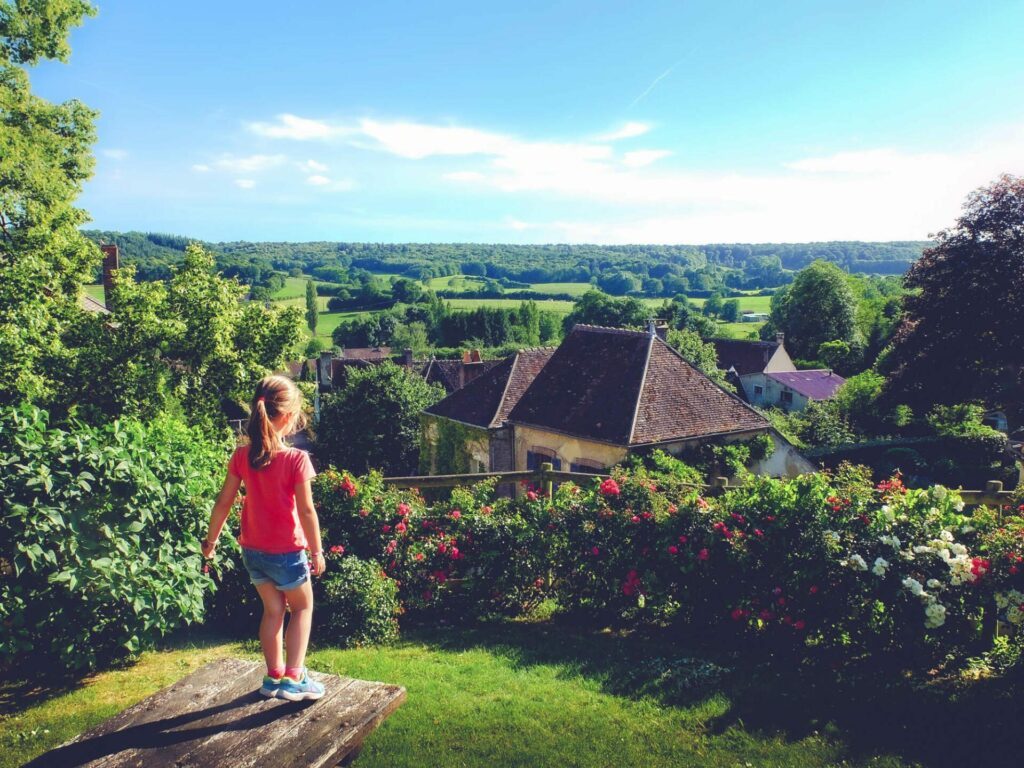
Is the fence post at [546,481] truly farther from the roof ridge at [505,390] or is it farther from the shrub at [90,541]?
the roof ridge at [505,390]

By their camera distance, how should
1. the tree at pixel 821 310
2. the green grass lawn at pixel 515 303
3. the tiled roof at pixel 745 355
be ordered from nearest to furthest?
the tiled roof at pixel 745 355 < the tree at pixel 821 310 < the green grass lawn at pixel 515 303

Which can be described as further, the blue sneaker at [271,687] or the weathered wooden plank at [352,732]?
the blue sneaker at [271,687]

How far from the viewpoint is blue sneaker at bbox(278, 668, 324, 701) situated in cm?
400

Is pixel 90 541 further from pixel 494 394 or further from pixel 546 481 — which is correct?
pixel 494 394

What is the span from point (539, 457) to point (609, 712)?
15615 millimetres

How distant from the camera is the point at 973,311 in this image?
100ft

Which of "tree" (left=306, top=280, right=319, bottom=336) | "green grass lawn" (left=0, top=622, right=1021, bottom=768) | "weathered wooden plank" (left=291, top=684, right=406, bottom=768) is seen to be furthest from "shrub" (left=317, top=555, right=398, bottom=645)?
"tree" (left=306, top=280, right=319, bottom=336)

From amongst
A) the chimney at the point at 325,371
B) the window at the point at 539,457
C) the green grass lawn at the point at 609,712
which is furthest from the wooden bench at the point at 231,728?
the chimney at the point at 325,371

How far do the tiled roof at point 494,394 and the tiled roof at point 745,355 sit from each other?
37.4 meters

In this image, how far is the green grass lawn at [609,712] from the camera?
502 cm

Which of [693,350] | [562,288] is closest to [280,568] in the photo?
[693,350]

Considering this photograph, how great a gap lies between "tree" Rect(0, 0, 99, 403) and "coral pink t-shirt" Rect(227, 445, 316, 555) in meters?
13.4

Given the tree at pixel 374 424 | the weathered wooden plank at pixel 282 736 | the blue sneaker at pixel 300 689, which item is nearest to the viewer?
the weathered wooden plank at pixel 282 736

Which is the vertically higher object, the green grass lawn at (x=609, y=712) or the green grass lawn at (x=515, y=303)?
the green grass lawn at (x=515, y=303)
